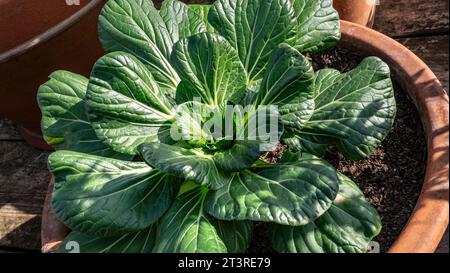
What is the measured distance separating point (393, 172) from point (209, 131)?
1.28 feet

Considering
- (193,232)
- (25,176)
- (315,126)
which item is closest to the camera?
(193,232)

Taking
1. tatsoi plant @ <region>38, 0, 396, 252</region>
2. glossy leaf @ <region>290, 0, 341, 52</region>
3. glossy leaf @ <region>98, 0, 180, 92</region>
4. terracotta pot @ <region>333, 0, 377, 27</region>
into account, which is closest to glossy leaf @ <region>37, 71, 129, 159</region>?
tatsoi plant @ <region>38, 0, 396, 252</region>

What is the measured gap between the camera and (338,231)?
2.91ft

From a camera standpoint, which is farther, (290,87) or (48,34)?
(48,34)

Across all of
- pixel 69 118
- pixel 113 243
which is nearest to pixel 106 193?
pixel 113 243

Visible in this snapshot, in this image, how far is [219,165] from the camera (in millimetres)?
915

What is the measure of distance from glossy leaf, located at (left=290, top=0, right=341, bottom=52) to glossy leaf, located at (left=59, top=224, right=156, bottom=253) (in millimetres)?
478

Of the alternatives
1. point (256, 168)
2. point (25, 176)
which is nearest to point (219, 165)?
point (256, 168)

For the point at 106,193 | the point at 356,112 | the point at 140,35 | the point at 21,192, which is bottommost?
the point at 21,192

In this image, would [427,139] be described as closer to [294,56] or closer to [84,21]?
[294,56]

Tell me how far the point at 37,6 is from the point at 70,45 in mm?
131

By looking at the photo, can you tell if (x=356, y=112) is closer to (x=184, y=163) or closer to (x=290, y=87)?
(x=290, y=87)

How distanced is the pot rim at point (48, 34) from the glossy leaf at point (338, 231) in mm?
687

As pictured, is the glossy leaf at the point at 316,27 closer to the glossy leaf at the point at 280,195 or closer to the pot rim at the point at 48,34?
the glossy leaf at the point at 280,195
